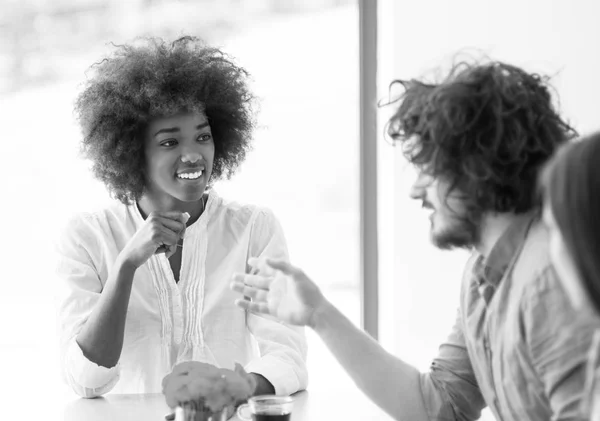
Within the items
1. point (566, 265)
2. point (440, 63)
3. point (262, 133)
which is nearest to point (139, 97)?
point (440, 63)

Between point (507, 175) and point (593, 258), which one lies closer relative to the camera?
point (593, 258)

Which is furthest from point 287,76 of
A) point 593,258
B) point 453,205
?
point 593,258

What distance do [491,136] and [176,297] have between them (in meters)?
1.07

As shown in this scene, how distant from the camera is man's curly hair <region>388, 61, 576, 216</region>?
1.41m

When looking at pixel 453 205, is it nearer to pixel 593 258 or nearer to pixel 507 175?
pixel 507 175

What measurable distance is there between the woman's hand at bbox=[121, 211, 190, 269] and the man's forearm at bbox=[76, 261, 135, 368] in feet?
0.11

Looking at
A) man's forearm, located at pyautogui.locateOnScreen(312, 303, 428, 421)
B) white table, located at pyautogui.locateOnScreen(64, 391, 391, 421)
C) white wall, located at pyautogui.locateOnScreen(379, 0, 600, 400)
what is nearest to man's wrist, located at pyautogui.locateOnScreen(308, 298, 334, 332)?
man's forearm, located at pyautogui.locateOnScreen(312, 303, 428, 421)

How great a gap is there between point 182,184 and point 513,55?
148 cm

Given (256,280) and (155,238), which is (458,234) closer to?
(256,280)

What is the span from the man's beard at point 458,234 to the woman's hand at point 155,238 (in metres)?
0.81

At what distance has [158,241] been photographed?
204cm

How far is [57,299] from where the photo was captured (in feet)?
6.98

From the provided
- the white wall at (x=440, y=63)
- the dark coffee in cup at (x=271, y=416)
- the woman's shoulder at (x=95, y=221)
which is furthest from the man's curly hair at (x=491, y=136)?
the white wall at (x=440, y=63)

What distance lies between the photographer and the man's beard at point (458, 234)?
4.79 ft
